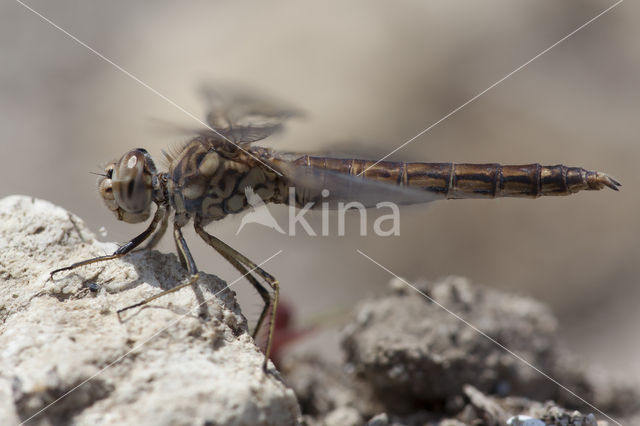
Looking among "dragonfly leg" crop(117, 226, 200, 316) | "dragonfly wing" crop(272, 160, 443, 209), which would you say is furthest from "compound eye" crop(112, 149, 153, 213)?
"dragonfly wing" crop(272, 160, 443, 209)

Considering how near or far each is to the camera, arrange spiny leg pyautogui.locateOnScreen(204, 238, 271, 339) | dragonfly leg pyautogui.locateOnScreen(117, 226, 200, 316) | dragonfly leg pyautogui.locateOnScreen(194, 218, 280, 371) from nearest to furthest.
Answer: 1. dragonfly leg pyautogui.locateOnScreen(117, 226, 200, 316)
2. dragonfly leg pyautogui.locateOnScreen(194, 218, 280, 371)
3. spiny leg pyautogui.locateOnScreen(204, 238, 271, 339)

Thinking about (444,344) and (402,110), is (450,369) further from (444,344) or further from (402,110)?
(402,110)

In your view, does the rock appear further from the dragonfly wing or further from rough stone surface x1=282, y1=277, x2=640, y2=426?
the dragonfly wing

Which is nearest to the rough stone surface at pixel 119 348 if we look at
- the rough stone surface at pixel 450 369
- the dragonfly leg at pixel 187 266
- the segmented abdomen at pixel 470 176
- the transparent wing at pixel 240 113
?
the dragonfly leg at pixel 187 266

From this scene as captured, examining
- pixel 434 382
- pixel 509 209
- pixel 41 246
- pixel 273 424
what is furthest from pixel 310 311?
pixel 273 424

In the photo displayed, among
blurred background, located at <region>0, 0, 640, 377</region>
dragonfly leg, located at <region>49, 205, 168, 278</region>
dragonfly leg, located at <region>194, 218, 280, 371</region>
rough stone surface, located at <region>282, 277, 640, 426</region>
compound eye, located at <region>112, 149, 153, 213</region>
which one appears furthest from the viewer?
blurred background, located at <region>0, 0, 640, 377</region>

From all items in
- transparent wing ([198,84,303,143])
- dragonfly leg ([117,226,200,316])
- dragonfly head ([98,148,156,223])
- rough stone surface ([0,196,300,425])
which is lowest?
rough stone surface ([0,196,300,425])

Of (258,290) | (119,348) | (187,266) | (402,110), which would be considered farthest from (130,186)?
(402,110)
